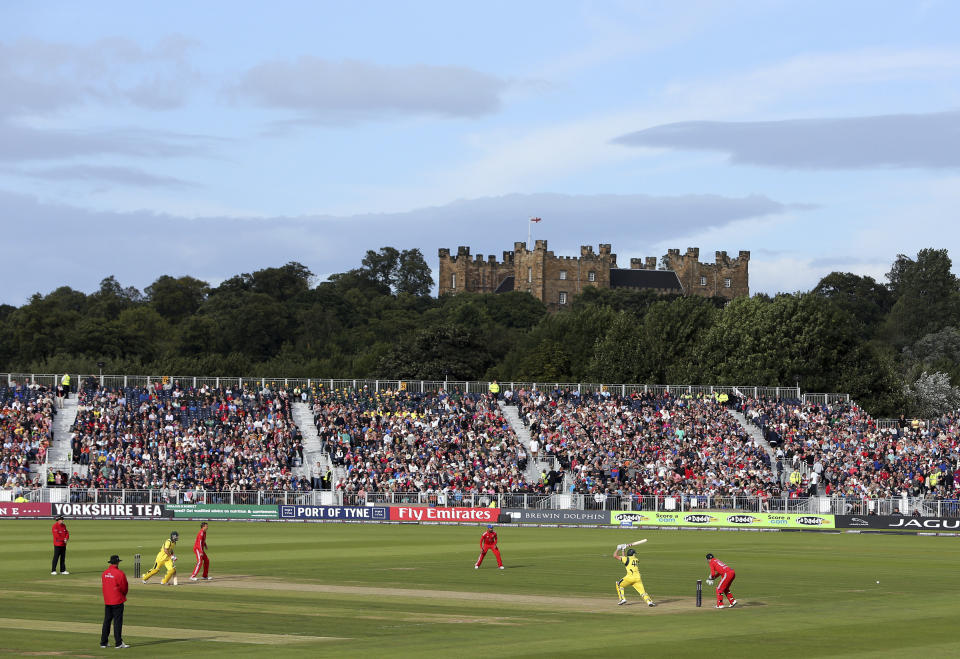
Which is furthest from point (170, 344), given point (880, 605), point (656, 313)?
point (880, 605)

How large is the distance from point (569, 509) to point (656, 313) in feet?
194

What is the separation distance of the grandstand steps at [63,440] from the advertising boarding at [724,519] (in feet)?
95.6

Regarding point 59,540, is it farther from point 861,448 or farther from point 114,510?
point 861,448

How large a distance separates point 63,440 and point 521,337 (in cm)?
8679

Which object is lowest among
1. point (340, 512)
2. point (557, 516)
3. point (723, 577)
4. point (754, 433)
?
point (340, 512)

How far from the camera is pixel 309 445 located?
235 ft

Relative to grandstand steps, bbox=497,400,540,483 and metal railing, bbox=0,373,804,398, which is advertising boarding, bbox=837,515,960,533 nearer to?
grandstand steps, bbox=497,400,540,483

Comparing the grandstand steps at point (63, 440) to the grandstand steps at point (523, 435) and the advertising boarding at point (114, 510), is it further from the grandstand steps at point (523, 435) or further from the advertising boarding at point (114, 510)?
the grandstand steps at point (523, 435)

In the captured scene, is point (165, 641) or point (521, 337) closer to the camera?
point (165, 641)

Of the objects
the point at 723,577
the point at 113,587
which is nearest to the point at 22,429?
the point at 723,577

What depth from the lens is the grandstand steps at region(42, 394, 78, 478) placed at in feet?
221

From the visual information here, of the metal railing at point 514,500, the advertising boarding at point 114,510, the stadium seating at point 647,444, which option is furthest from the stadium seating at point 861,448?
the advertising boarding at point 114,510

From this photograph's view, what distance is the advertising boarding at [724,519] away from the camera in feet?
195

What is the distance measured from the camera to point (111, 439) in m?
68.2
